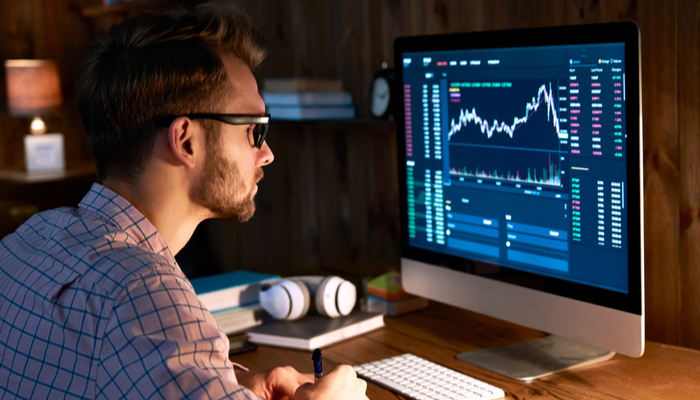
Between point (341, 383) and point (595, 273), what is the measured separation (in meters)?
0.48

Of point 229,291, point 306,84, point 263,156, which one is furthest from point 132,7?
point 263,156

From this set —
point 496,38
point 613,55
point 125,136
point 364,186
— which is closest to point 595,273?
point 613,55

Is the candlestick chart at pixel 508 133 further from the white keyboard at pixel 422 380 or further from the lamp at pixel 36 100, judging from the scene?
the lamp at pixel 36 100

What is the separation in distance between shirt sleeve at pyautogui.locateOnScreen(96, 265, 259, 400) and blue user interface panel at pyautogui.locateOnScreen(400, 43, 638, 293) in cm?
68

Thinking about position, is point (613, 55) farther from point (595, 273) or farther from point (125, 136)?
point (125, 136)

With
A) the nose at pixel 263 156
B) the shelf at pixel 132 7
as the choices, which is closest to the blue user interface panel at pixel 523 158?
the nose at pixel 263 156

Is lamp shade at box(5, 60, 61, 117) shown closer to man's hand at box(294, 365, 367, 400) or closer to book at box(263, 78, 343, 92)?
book at box(263, 78, 343, 92)

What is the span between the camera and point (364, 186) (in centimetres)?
240

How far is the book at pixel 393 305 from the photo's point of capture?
1769 millimetres

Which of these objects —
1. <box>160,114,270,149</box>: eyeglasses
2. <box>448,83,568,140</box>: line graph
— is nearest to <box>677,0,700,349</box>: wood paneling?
<box>448,83,568,140</box>: line graph

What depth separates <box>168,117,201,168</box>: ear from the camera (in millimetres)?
1182

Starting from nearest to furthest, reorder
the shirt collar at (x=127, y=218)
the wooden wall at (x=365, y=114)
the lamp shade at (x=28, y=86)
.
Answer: the shirt collar at (x=127, y=218) → the wooden wall at (x=365, y=114) → the lamp shade at (x=28, y=86)

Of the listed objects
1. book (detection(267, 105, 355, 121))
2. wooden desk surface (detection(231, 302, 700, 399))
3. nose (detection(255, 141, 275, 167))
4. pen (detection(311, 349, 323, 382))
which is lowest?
wooden desk surface (detection(231, 302, 700, 399))

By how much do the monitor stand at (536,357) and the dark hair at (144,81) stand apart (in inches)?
26.8
